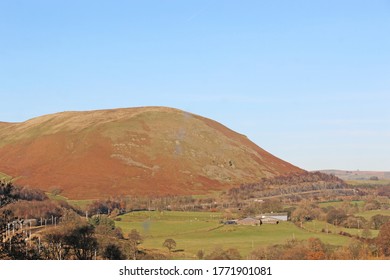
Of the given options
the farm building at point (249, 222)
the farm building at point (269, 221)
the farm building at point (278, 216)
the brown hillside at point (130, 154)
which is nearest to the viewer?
the farm building at point (249, 222)

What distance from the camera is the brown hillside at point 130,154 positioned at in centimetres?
5797

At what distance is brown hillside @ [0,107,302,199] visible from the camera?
58.0m

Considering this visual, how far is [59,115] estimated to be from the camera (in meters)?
78.8

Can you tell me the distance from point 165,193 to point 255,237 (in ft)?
93.8

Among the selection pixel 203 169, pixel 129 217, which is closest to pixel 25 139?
pixel 203 169

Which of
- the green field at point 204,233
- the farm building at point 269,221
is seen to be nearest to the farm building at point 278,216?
the farm building at point 269,221

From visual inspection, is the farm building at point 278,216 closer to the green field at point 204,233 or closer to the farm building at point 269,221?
the farm building at point 269,221

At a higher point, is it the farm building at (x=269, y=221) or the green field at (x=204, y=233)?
the farm building at (x=269, y=221)

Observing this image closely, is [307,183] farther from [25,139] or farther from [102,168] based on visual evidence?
[25,139]

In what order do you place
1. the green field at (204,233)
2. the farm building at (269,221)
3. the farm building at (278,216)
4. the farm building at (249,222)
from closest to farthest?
the green field at (204,233), the farm building at (249,222), the farm building at (269,221), the farm building at (278,216)

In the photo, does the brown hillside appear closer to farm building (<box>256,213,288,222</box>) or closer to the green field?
the green field

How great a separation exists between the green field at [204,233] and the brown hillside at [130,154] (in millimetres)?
19748

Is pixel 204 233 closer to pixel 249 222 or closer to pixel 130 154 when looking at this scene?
pixel 249 222
